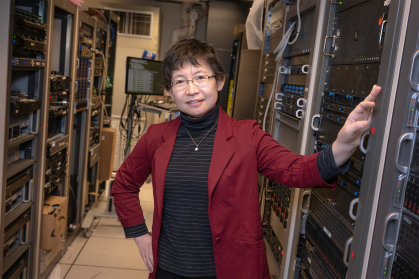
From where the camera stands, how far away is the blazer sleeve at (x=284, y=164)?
1163 millimetres

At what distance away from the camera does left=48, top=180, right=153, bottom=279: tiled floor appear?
2.97 meters

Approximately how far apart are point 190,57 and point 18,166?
146 centimetres

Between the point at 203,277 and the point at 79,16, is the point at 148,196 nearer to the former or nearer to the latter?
the point at 79,16

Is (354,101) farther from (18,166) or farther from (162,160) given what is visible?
(18,166)

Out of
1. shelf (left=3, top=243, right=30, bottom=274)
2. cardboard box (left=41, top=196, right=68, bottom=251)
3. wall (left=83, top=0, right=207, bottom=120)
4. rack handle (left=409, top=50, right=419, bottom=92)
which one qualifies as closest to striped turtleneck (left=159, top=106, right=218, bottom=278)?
rack handle (left=409, top=50, right=419, bottom=92)

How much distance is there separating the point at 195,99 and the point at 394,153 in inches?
26.1

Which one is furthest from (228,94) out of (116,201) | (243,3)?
(116,201)

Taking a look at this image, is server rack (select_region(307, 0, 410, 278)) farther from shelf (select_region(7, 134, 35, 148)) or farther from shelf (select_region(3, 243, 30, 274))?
shelf (select_region(3, 243, 30, 274))

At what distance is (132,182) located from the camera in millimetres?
1550

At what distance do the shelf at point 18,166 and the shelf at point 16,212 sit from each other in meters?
0.26

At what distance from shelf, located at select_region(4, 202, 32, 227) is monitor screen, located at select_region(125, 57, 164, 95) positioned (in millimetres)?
1480

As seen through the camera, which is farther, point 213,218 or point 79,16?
point 79,16

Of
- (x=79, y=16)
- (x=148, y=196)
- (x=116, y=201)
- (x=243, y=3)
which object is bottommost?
(x=148, y=196)

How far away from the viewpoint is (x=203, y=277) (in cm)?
130
